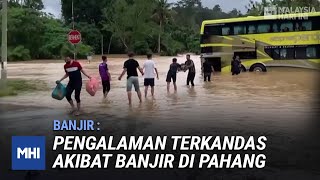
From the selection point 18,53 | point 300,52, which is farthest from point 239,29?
point 18,53

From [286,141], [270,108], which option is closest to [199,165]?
[286,141]

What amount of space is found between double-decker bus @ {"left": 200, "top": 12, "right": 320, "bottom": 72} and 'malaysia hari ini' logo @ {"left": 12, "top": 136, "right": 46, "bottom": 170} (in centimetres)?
1954

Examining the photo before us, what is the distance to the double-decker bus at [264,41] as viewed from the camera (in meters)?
24.8

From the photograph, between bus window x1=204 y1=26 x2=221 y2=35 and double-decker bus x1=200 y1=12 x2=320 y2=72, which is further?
bus window x1=204 y1=26 x2=221 y2=35

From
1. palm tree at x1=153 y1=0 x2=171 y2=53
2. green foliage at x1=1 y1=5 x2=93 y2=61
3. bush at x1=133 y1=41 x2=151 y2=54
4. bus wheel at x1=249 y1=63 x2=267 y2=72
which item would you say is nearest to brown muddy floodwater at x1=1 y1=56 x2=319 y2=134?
bus wheel at x1=249 y1=63 x2=267 y2=72

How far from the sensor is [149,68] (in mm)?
13484

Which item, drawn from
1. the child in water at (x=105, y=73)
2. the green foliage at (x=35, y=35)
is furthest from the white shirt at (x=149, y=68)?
the green foliage at (x=35, y=35)

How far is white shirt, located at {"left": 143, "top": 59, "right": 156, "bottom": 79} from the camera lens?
13.4 m

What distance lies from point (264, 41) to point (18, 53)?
35061 mm

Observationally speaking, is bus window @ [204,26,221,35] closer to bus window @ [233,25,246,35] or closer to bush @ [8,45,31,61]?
bus window @ [233,25,246,35]

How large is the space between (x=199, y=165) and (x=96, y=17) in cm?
6638

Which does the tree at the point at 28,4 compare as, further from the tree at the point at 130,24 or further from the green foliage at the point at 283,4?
the green foliage at the point at 283,4

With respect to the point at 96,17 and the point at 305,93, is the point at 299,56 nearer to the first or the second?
the point at 305,93

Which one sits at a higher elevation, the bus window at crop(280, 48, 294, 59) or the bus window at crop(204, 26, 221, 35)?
the bus window at crop(204, 26, 221, 35)
